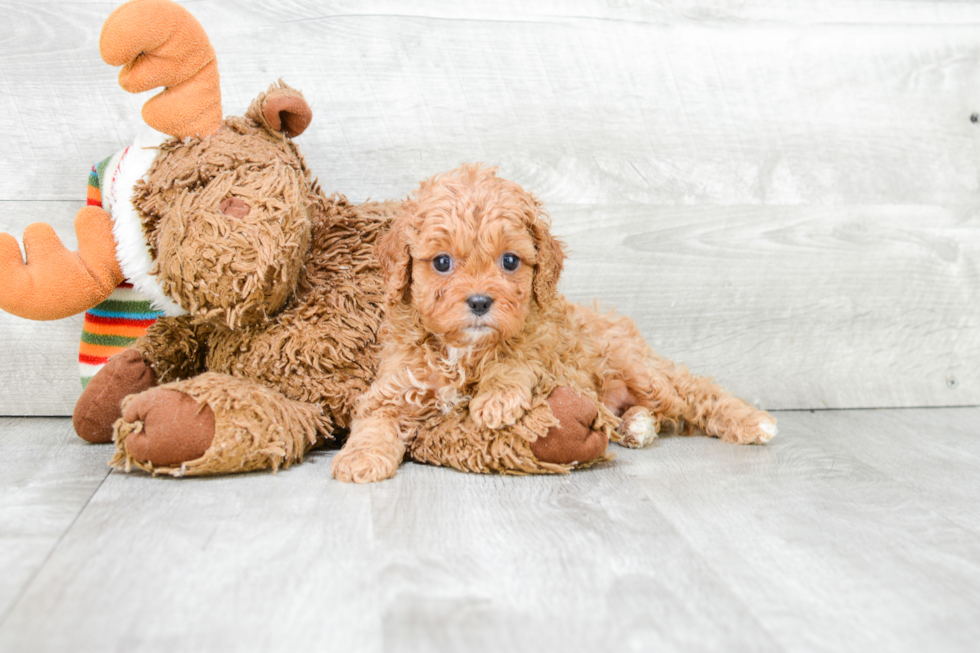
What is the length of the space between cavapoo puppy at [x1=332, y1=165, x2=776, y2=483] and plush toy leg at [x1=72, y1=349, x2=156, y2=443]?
1.85ft

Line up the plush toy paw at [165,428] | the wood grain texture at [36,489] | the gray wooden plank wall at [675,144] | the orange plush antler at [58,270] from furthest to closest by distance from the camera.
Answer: the gray wooden plank wall at [675,144] → the orange plush antler at [58,270] → the plush toy paw at [165,428] → the wood grain texture at [36,489]

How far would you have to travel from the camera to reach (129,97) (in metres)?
2.54

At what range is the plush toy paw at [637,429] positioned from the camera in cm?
229

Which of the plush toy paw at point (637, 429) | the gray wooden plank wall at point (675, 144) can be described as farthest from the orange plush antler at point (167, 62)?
the plush toy paw at point (637, 429)

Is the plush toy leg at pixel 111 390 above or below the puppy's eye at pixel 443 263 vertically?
below

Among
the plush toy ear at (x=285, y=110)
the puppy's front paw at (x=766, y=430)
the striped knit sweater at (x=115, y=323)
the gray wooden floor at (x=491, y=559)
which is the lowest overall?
the puppy's front paw at (x=766, y=430)

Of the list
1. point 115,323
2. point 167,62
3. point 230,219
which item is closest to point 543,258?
point 230,219

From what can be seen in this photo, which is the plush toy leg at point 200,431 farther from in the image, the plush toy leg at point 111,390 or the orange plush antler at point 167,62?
the orange plush antler at point 167,62

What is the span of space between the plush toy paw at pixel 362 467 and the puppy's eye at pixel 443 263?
1.46 ft

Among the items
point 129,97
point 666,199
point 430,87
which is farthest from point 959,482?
point 129,97

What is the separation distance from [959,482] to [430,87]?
187 centimetres

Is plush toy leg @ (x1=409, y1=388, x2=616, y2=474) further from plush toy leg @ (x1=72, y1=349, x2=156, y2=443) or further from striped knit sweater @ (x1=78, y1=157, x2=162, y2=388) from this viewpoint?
striped knit sweater @ (x1=78, y1=157, x2=162, y2=388)

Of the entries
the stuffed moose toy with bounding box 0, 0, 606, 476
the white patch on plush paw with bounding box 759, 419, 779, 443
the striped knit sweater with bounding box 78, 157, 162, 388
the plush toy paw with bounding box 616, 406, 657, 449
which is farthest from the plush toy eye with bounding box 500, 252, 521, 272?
the striped knit sweater with bounding box 78, 157, 162, 388

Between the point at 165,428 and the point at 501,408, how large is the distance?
734mm
